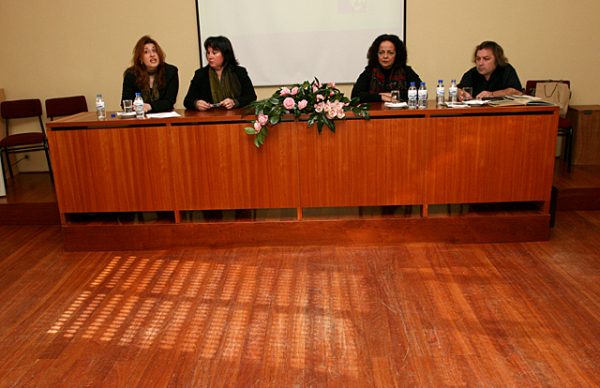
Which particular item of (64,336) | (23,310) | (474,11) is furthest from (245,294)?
(474,11)

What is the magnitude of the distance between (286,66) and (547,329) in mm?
4049

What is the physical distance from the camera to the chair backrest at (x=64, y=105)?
587cm

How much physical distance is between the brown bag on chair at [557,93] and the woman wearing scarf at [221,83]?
302cm

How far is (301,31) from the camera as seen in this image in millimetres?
5852

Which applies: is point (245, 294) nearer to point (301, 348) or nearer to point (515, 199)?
point (301, 348)

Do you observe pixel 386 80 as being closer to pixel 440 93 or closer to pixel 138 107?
pixel 440 93

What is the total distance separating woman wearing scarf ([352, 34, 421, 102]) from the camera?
14.5 ft

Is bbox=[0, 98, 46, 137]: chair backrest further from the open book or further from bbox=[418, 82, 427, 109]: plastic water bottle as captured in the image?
the open book

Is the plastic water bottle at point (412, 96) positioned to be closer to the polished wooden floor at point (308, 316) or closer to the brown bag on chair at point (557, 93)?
the polished wooden floor at point (308, 316)

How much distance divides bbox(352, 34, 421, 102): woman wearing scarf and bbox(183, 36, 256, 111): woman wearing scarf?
37.4 inches

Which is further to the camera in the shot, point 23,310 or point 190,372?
point 23,310

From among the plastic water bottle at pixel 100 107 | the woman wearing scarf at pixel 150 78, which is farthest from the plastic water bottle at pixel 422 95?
the plastic water bottle at pixel 100 107

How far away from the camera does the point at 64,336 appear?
2914mm

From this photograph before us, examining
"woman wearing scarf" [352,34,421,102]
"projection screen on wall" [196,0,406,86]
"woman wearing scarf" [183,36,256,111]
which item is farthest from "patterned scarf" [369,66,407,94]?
"projection screen on wall" [196,0,406,86]
